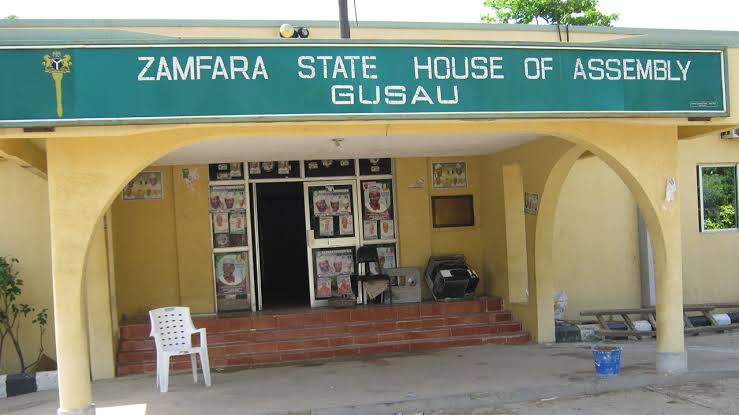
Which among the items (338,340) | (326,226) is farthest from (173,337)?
(326,226)

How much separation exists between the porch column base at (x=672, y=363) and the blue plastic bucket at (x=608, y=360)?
52cm

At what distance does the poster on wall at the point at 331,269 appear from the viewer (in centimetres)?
1071

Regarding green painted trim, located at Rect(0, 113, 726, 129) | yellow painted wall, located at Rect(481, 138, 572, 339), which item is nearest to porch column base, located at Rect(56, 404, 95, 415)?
green painted trim, located at Rect(0, 113, 726, 129)

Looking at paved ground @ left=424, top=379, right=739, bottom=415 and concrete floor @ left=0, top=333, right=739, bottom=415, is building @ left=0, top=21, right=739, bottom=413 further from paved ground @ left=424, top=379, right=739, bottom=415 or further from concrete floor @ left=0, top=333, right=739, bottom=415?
concrete floor @ left=0, top=333, right=739, bottom=415

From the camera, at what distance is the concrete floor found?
22.5 ft

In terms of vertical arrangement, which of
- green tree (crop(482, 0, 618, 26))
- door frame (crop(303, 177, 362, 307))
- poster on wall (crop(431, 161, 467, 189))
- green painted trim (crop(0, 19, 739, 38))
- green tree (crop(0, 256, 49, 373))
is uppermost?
green tree (crop(482, 0, 618, 26))

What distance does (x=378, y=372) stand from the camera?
8227mm

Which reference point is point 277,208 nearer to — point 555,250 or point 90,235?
point 555,250

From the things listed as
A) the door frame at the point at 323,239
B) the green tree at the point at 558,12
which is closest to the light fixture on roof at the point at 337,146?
the door frame at the point at 323,239

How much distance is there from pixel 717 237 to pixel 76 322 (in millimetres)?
9823

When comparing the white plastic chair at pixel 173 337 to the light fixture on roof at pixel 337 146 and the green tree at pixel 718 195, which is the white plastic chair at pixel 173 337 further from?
the green tree at pixel 718 195

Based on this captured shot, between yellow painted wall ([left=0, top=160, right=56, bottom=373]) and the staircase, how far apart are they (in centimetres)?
116

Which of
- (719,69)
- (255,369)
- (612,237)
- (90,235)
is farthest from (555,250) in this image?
(90,235)

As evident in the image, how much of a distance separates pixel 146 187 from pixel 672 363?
7.26 m
